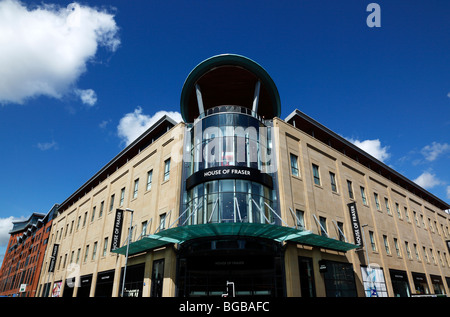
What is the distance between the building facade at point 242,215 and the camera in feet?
66.6

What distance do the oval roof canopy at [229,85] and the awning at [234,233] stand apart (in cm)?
1448

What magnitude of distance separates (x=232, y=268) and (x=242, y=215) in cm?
368

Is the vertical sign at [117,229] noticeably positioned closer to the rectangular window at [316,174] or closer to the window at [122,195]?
the window at [122,195]

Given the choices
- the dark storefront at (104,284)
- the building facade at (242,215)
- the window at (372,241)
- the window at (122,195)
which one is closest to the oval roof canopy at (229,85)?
the building facade at (242,215)

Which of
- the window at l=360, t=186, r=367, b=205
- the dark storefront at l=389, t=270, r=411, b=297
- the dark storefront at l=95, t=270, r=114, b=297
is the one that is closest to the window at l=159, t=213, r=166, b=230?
the dark storefront at l=95, t=270, r=114, b=297

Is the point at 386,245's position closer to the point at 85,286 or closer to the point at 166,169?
the point at 166,169

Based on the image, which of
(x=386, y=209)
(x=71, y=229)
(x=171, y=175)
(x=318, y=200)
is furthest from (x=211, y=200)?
Answer: (x=71, y=229)

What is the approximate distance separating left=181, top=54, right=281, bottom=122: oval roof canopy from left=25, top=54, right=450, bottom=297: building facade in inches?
4.4

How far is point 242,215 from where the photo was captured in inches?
821

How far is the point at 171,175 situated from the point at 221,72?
1184 cm

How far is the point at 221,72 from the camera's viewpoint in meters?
29.5

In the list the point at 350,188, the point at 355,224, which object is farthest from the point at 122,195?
the point at 350,188

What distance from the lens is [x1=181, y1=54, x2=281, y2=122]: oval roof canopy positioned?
28.7m
